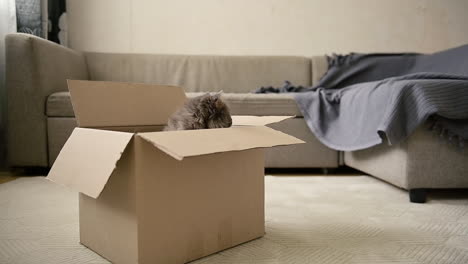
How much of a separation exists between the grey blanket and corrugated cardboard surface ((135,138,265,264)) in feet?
2.38

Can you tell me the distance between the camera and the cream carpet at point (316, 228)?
0.79m

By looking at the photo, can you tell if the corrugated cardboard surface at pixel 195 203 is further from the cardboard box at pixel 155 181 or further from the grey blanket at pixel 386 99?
the grey blanket at pixel 386 99

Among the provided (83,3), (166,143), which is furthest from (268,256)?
(83,3)

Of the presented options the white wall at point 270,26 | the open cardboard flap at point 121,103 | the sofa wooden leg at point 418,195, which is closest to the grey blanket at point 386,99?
the sofa wooden leg at point 418,195

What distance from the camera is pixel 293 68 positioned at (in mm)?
2559

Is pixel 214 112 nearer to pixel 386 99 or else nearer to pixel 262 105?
pixel 386 99

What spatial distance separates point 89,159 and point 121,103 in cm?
25

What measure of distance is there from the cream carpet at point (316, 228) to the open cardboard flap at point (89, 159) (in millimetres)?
214

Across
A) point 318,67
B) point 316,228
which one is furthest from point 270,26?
point 316,228

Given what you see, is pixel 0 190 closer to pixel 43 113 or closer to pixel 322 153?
pixel 43 113

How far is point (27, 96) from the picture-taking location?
1.82 meters

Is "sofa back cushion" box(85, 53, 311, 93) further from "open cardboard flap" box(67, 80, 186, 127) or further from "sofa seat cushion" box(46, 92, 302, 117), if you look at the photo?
"open cardboard flap" box(67, 80, 186, 127)

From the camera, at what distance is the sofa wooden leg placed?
4.29 ft

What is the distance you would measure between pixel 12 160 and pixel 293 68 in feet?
6.63
